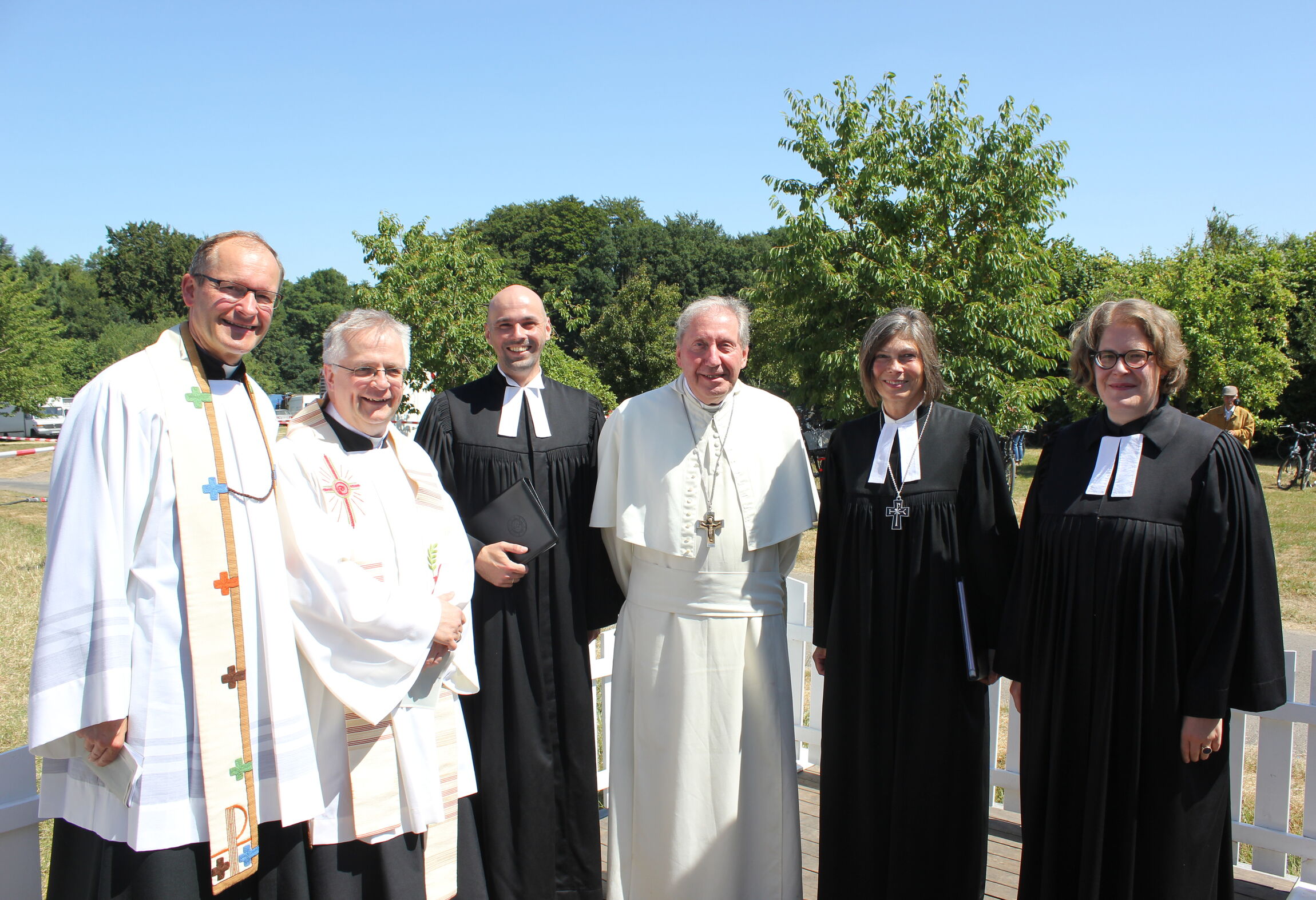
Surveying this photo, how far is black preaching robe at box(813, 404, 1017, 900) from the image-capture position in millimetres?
2908

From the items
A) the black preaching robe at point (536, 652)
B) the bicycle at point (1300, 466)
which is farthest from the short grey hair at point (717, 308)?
the bicycle at point (1300, 466)

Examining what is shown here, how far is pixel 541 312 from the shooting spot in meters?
3.34

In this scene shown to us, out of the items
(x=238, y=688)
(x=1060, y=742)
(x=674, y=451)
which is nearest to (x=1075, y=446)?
(x=1060, y=742)

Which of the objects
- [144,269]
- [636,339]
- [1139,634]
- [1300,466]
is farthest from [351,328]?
[144,269]

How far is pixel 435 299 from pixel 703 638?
1089 centimetres

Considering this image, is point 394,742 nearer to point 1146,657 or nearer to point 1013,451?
point 1146,657

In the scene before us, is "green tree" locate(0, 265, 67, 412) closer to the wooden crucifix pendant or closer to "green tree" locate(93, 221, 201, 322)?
the wooden crucifix pendant

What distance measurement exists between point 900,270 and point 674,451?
29.1 feet

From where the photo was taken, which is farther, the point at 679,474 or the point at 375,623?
the point at 679,474

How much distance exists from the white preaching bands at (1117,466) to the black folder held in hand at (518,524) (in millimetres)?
1783

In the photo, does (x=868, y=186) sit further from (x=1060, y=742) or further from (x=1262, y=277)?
(x=1262, y=277)

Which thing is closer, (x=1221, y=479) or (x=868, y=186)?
(x=1221, y=479)

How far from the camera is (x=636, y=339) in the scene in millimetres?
30844

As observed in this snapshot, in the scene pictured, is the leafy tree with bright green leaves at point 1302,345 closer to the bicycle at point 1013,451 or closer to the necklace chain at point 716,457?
the bicycle at point 1013,451
